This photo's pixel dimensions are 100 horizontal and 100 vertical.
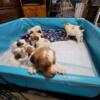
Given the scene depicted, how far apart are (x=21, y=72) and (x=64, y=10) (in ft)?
6.14

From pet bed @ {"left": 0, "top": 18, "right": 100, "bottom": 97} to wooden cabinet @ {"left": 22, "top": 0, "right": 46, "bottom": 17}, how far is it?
61cm

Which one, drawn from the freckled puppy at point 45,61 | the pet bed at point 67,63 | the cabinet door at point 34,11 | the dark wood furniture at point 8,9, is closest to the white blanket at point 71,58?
the pet bed at point 67,63

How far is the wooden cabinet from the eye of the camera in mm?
2295

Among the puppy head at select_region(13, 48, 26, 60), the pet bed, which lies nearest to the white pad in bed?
the pet bed

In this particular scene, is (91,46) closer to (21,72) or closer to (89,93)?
(89,93)

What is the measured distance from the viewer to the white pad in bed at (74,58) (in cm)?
113

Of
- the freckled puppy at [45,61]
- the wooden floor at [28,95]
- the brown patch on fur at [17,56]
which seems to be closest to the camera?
the freckled puppy at [45,61]

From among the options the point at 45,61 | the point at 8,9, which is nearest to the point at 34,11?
the point at 8,9

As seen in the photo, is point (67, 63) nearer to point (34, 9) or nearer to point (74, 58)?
point (74, 58)

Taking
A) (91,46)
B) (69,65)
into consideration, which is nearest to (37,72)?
(69,65)

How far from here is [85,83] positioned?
2.47ft

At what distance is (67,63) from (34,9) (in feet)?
4.76

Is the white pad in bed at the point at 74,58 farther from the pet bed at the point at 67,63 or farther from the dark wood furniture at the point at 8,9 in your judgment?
the dark wood furniture at the point at 8,9

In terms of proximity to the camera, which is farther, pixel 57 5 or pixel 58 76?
pixel 57 5
